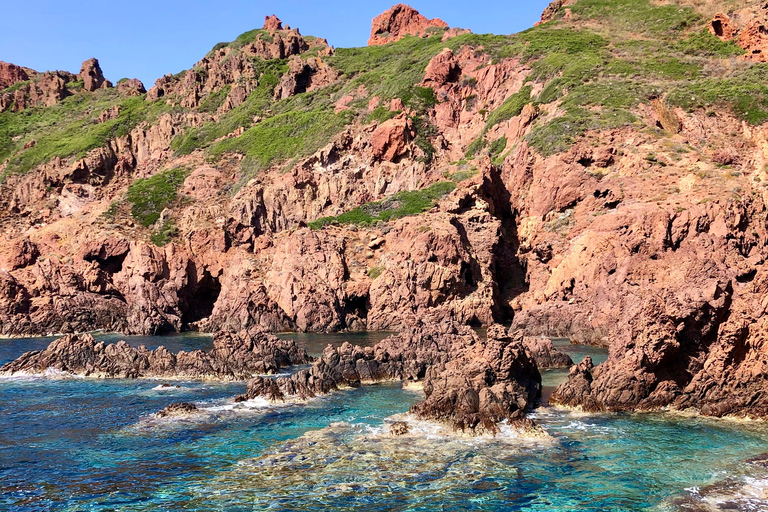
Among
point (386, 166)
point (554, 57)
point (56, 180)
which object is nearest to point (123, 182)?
point (56, 180)

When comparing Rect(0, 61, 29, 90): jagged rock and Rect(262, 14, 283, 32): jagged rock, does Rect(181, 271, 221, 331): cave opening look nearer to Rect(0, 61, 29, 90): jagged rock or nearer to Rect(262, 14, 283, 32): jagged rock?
Rect(262, 14, 283, 32): jagged rock

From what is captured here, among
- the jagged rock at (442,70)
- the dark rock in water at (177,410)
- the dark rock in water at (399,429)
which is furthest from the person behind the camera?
the jagged rock at (442,70)

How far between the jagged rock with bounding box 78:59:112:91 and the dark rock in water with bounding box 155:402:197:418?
140625 mm

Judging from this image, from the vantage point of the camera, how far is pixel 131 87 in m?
136

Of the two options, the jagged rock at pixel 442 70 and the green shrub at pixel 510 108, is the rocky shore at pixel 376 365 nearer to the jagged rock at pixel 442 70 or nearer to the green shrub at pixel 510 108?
the green shrub at pixel 510 108

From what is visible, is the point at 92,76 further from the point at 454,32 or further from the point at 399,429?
the point at 399,429

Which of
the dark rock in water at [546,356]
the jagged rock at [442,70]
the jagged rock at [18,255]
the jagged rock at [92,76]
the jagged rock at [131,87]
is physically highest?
the jagged rock at [92,76]

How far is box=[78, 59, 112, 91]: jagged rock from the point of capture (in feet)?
478

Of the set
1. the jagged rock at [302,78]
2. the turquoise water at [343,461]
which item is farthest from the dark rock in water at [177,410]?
the jagged rock at [302,78]

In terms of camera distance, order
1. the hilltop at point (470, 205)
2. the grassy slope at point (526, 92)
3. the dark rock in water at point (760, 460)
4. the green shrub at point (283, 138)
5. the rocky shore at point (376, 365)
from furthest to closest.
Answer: the green shrub at point (283, 138)
the grassy slope at point (526, 92)
the hilltop at point (470, 205)
the rocky shore at point (376, 365)
the dark rock in water at point (760, 460)

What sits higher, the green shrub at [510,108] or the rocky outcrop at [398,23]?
the rocky outcrop at [398,23]

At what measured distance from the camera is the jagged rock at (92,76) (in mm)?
145750

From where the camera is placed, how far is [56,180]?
94.9 meters

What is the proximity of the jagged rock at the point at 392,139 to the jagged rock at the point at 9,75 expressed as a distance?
377 ft
